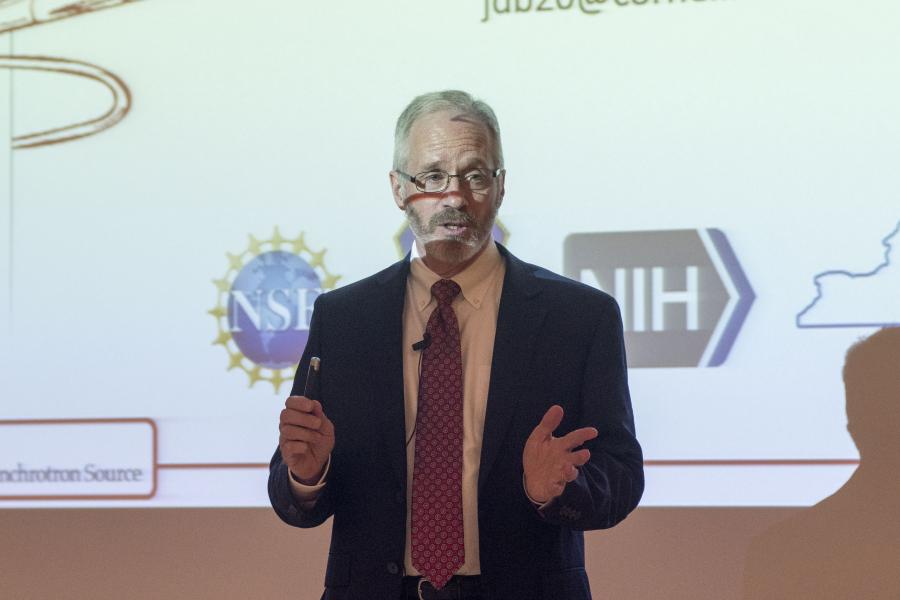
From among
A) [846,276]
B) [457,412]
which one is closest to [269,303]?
[457,412]

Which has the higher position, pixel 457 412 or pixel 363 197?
pixel 363 197

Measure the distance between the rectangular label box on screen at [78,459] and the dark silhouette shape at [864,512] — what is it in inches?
69.3

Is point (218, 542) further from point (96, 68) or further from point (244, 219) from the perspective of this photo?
point (96, 68)

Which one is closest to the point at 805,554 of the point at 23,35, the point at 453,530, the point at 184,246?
the point at 453,530

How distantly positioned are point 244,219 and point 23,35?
92cm

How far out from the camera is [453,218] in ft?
6.33

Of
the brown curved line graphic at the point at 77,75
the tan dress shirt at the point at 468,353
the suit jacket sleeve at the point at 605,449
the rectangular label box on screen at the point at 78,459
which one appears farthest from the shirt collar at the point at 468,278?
the brown curved line graphic at the point at 77,75

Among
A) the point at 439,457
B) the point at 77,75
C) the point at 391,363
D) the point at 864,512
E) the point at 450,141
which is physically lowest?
the point at 864,512

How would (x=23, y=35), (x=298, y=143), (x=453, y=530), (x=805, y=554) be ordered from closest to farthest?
(x=453, y=530) → (x=805, y=554) → (x=298, y=143) → (x=23, y=35)

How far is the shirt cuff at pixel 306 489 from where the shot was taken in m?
1.77

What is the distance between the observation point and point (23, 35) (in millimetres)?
3260

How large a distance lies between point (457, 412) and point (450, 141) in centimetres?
49

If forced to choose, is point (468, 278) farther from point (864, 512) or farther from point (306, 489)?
point (864, 512)

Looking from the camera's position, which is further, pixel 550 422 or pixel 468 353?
pixel 468 353
